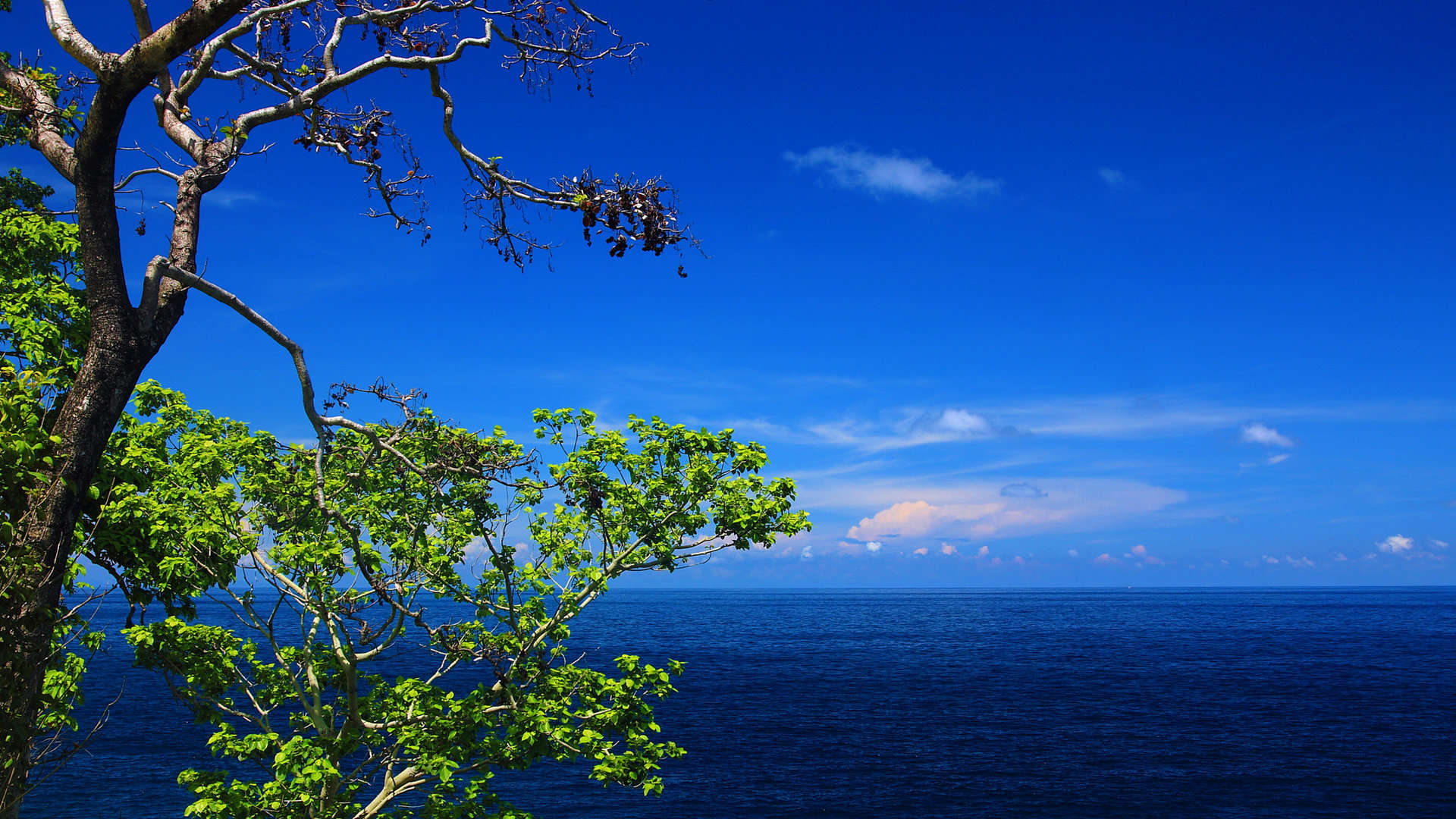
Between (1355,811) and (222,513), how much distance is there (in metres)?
45.2

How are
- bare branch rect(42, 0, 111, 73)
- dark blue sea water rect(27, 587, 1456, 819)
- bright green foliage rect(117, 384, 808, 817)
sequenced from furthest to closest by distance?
dark blue sea water rect(27, 587, 1456, 819), bright green foliage rect(117, 384, 808, 817), bare branch rect(42, 0, 111, 73)

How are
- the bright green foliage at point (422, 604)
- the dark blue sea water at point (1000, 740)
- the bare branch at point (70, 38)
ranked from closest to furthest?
the bare branch at point (70, 38), the bright green foliage at point (422, 604), the dark blue sea water at point (1000, 740)

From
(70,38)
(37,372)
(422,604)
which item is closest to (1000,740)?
(422,604)

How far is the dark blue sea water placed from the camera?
128ft

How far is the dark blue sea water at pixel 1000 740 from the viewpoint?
39.1 metres

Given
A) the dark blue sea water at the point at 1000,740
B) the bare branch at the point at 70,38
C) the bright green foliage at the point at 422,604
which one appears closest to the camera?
the bare branch at the point at 70,38

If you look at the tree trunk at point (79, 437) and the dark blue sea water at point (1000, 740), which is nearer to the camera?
the tree trunk at point (79, 437)

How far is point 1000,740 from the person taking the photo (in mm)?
52656

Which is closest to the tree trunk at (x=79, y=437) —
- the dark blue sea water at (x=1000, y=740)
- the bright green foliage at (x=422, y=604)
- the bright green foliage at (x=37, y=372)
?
the bright green foliage at (x=37, y=372)

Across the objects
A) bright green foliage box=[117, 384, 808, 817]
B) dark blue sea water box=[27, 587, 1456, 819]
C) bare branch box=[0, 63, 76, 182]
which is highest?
bare branch box=[0, 63, 76, 182]

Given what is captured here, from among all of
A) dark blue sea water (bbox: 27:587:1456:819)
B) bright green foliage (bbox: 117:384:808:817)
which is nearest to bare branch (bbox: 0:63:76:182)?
bright green foliage (bbox: 117:384:808:817)

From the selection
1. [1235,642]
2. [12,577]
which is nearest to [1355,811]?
[12,577]

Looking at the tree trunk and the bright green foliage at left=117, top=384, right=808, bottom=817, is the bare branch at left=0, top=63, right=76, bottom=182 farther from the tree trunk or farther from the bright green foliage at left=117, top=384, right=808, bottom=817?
the bright green foliage at left=117, top=384, right=808, bottom=817

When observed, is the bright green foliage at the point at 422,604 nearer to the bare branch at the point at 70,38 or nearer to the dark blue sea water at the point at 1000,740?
the bare branch at the point at 70,38
